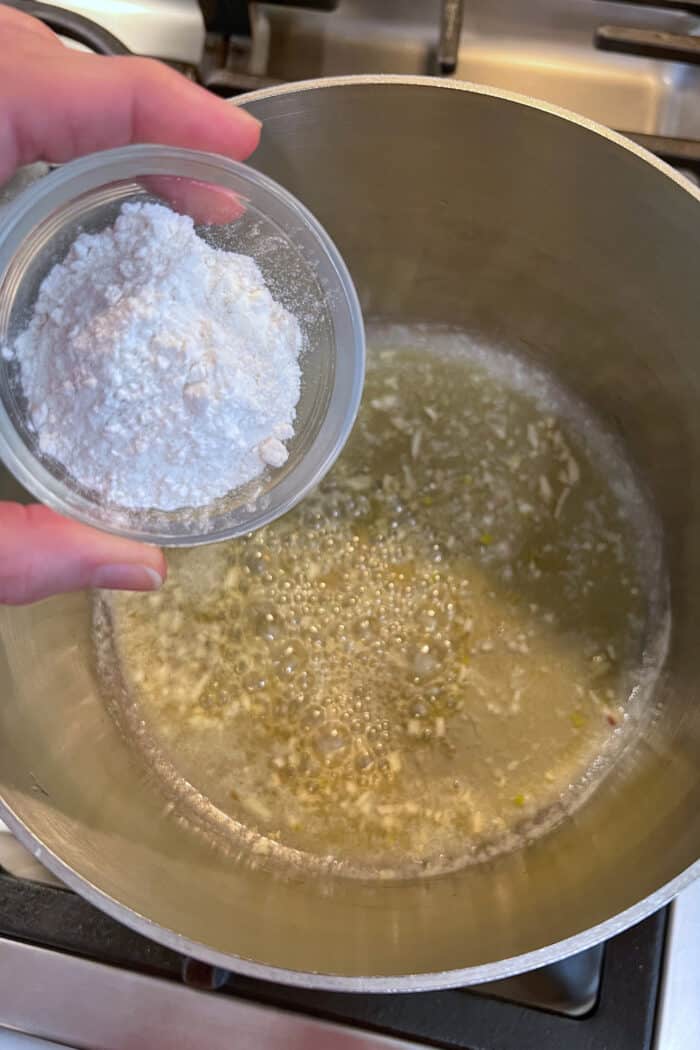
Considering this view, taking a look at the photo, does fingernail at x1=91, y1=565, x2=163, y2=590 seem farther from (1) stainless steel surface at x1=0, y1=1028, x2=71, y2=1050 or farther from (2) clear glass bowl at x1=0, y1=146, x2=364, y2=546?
(1) stainless steel surface at x1=0, y1=1028, x2=71, y2=1050

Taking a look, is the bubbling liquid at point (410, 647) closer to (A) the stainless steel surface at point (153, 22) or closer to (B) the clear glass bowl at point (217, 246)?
(B) the clear glass bowl at point (217, 246)

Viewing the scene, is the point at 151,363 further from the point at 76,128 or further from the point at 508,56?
the point at 508,56

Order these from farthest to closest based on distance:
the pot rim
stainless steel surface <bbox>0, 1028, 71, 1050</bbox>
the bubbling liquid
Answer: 1. the bubbling liquid
2. stainless steel surface <bbox>0, 1028, 71, 1050</bbox>
3. the pot rim

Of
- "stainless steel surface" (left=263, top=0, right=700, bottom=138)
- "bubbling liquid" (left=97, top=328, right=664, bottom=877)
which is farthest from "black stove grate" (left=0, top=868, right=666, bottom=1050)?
"stainless steel surface" (left=263, top=0, right=700, bottom=138)

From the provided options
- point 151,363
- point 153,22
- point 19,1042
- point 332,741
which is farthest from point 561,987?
point 153,22

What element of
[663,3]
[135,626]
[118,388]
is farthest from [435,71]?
[135,626]

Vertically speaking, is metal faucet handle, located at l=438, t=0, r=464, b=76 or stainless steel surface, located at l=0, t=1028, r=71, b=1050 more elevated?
metal faucet handle, located at l=438, t=0, r=464, b=76

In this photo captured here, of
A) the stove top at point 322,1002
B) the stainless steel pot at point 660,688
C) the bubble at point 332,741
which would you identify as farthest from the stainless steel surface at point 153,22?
the stove top at point 322,1002
